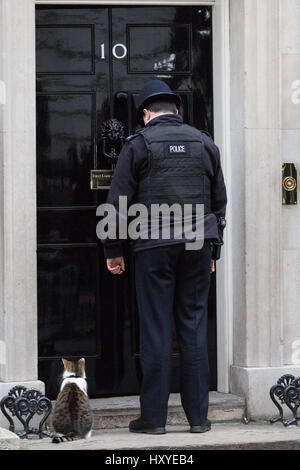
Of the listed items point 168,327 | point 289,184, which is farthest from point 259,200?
point 168,327

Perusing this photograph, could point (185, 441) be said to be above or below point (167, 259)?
below

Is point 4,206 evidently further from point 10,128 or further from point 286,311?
point 286,311

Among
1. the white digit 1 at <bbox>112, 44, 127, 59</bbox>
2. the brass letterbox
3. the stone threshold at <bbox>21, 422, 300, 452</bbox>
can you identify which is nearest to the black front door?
the white digit 1 at <bbox>112, 44, 127, 59</bbox>

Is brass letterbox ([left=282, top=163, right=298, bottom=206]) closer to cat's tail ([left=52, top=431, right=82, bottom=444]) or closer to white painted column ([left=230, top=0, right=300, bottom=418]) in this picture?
white painted column ([left=230, top=0, right=300, bottom=418])

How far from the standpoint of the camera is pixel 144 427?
723 centimetres

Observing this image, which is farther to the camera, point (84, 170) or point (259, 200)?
point (84, 170)

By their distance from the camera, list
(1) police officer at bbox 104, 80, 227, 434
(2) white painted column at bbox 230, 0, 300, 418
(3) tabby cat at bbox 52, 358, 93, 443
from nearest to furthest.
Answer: (1) police officer at bbox 104, 80, 227, 434
(3) tabby cat at bbox 52, 358, 93, 443
(2) white painted column at bbox 230, 0, 300, 418

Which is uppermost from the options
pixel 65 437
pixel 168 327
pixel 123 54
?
pixel 123 54

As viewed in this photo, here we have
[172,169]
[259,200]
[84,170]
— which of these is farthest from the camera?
[84,170]

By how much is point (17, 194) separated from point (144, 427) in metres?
1.68

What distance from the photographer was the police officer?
7.09 metres

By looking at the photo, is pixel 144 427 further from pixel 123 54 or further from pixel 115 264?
pixel 123 54

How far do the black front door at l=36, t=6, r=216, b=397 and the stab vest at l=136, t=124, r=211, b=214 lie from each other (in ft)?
3.65

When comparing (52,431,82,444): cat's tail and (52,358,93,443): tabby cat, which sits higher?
(52,358,93,443): tabby cat
